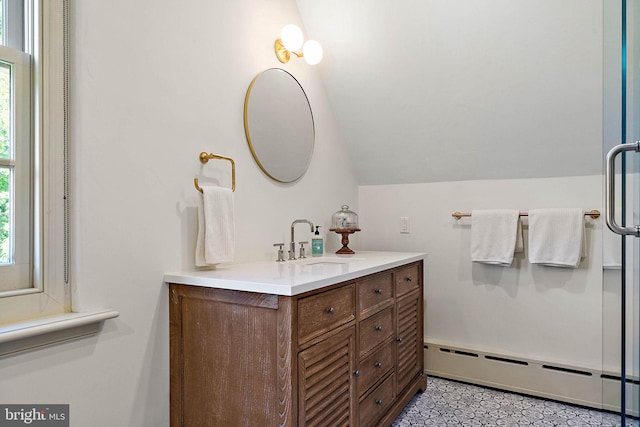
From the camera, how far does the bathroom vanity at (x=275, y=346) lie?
4.13 ft

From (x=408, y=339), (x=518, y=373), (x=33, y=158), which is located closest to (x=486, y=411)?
(x=518, y=373)

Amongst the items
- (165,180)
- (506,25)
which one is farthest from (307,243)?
(506,25)

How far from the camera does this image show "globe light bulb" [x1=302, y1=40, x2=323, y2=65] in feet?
7.23

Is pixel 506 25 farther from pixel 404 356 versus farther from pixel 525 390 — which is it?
pixel 525 390

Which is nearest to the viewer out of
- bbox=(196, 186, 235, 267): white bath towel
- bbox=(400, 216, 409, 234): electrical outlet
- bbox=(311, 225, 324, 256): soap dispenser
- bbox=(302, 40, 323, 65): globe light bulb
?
bbox=(196, 186, 235, 267): white bath towel

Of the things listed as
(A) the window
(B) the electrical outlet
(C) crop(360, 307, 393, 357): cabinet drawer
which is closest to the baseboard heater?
(B) the electrical outlet

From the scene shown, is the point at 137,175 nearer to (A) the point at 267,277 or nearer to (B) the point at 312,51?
(A) the point at 267,277

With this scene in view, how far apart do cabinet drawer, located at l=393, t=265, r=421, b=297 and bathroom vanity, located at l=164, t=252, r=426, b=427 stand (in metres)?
0.26

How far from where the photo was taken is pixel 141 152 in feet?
4.74

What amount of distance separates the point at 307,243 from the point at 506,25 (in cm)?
153

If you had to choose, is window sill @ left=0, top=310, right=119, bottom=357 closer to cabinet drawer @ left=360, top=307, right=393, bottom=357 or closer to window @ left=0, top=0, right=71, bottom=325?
window @ left=0, top=0, right=71, bottom=325

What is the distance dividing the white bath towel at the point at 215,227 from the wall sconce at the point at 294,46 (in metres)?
0.91

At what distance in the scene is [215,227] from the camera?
1603 mm

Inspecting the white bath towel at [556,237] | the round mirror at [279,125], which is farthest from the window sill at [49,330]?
the white bath towel at [556,237]
